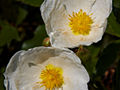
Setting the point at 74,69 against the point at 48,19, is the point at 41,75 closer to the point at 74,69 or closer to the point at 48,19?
the point at 74,69

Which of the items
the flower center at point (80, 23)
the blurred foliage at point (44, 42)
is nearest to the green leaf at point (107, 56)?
the blurred foliage at point (44, 42)

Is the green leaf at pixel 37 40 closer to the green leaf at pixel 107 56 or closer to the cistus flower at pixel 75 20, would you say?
the cistus flower at pixel 75 20

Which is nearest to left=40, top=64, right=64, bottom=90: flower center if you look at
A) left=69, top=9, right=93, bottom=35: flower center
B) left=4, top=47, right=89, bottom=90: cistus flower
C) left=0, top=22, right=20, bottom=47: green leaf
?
left=4, top=47, right=89, bottom=90: cistus flower

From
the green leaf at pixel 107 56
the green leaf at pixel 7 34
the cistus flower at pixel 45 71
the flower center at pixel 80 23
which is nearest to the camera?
the cistus flower at pixel 45 71

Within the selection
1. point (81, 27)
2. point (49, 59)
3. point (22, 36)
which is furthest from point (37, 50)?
point (22, 36)

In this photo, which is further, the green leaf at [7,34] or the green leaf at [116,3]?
the green leaf at [7,34]

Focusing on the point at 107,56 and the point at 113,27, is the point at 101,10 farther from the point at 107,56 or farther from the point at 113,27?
the point at 107,56

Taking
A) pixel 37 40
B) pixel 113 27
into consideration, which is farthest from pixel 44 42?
pixel 113 27
